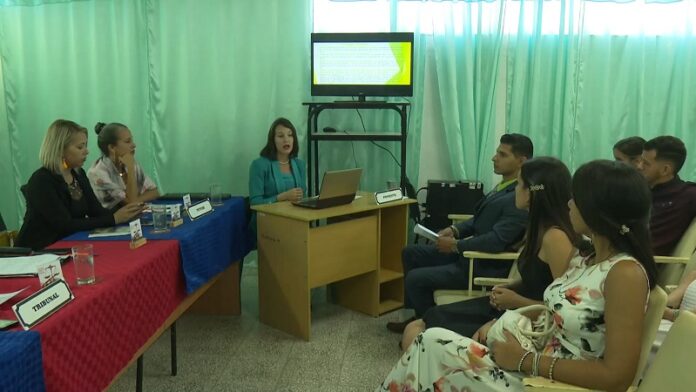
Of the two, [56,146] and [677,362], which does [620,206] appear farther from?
[56,146]

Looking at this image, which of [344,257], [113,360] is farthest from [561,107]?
[113,360]

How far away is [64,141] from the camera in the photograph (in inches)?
100

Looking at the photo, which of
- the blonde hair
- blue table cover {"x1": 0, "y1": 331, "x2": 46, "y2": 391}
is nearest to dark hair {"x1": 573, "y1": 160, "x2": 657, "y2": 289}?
blue table cover {"x1": 0, "y1": 331, "x2": 46, "y2": 391}

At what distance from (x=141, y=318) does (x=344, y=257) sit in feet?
4.66

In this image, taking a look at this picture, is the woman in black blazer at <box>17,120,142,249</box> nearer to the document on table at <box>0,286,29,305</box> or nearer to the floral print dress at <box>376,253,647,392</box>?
the document on table at <box>0,286,29,305</box>

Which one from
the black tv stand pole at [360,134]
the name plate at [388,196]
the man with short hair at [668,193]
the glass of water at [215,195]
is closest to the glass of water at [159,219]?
the glass of water at [215,195]

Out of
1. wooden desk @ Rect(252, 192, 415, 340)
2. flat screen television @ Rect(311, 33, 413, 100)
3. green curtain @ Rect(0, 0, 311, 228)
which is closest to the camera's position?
wooden desk @ Rect(252, 192, 415, 340)

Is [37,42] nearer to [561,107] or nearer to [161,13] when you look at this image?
[161,13]

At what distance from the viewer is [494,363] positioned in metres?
1.65

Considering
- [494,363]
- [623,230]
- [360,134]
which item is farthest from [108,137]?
[623,230]

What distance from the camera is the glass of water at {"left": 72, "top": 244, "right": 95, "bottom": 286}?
1773 millimetres

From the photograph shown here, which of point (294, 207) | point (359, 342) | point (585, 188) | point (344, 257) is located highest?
point (585, 188)

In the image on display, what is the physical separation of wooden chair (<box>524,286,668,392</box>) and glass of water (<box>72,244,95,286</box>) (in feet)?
4.42

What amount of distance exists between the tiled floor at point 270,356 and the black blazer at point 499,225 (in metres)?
0.76
